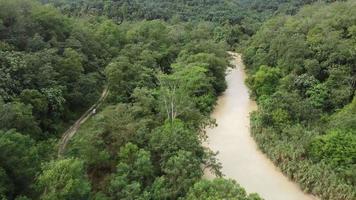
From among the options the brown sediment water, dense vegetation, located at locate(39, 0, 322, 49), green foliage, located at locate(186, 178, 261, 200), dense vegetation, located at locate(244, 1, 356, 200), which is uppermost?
green foliage, located at locate(186, 178, 261, 200)

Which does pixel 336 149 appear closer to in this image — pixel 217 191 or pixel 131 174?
pixel 217 191

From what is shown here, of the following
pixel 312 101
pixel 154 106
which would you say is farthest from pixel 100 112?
pixel 312 101

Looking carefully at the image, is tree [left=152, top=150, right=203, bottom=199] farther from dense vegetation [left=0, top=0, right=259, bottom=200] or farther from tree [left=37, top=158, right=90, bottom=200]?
tree [left=37, top=158, right=90, bottom=200]

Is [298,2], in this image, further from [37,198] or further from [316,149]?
[37,198]

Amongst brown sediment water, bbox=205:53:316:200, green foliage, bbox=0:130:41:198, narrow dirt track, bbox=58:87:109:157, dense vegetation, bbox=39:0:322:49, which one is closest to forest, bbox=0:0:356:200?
green foliage, bbox=0:130:41:198

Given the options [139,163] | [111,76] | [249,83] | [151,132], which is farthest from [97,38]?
[139,163]

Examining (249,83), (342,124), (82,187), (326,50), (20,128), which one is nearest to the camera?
(82,187)

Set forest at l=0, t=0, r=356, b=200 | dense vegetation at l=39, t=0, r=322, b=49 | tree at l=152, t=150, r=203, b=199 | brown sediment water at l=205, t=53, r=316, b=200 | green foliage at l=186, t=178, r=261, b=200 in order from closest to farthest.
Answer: green foliage at l=186, t=178, r=261, b=200, forest at l=0, t=0, r=356, b=200, tree at l=152, t=150, r=203, b=199, brown sediment water at l=205, t=53, r=316, b=200, dense vegetation at l=39, t=0, r=322, b=49
